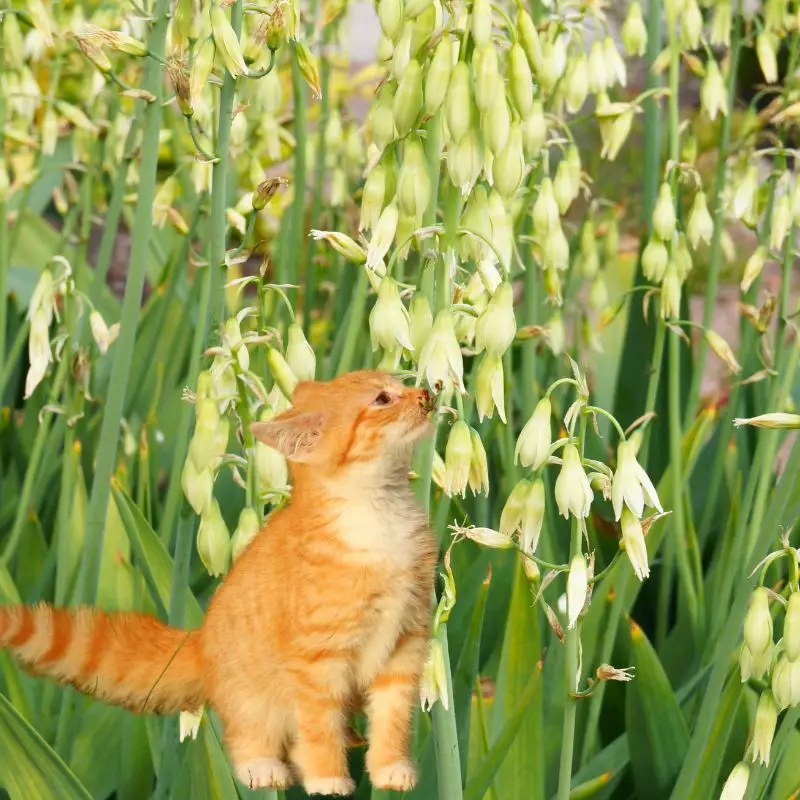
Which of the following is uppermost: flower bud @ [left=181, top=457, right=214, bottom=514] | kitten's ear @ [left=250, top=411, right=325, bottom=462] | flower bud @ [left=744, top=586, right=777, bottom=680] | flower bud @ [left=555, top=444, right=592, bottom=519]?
kitten's ear @ [left=250, top=411, right=325, bottom=462]

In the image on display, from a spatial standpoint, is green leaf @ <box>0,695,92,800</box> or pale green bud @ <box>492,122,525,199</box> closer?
pale green bud @ <box>492,122,525,199</box>

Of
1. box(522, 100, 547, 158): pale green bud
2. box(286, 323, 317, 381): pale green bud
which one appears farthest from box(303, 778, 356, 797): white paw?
box(522, 100, 547, 158): pale green bud

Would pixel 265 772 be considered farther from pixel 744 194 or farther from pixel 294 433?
pixel 744 194

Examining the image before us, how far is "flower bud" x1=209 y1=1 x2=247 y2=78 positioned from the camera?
128 cm

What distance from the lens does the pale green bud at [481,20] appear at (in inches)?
42.7

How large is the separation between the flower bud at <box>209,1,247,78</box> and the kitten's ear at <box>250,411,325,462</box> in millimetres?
514

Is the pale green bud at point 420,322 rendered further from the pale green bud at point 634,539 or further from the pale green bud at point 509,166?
the pale green bud at point 634,539

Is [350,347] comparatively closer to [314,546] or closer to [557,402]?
[557,402]

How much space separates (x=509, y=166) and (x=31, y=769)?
87cm

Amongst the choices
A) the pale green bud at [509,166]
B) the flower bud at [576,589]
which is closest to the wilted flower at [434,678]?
the flower bud at [576,589]

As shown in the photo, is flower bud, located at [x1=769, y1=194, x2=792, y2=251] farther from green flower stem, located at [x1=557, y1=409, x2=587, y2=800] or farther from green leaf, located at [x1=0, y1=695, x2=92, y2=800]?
green leaf, located at [x1=0, y1=695, x2=92, y2=800]

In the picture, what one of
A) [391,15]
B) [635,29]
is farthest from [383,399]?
[635,29]

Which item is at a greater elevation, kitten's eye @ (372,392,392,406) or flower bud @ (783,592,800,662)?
kitten's eye @ (372,392,392,406)

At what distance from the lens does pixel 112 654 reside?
3.21ft
